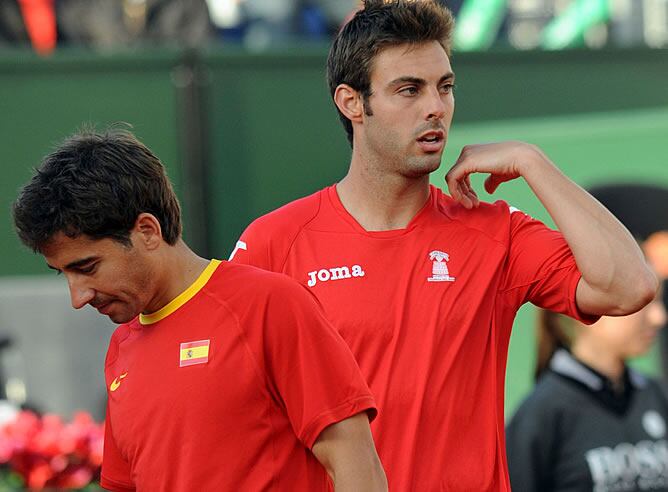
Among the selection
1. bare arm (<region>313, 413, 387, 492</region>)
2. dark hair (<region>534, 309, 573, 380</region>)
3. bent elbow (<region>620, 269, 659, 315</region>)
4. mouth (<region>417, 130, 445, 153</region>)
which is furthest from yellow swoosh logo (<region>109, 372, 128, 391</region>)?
dark hair (<region>534, 309, 573, 380</region>)

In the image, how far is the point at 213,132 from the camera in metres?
8.01

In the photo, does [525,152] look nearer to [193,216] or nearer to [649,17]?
[193,216]

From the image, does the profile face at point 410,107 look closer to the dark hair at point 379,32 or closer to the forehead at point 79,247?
the dark hair at point 379,32

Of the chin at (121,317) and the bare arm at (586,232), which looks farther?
the bare arm at (586,232)

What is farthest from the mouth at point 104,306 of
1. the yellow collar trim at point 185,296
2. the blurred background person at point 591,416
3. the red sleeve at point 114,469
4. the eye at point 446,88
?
the blurred background person at point 591,416

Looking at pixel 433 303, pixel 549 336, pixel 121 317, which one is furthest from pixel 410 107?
pixel 549 336

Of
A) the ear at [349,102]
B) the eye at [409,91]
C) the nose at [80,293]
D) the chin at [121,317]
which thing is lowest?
the chin at [121,317]

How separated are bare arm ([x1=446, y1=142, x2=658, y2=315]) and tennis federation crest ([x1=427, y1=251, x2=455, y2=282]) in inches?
6.7

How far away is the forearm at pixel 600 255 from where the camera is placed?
11.8 feet

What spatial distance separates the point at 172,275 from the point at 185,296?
0.18ft

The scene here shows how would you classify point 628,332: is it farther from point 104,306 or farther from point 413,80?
point 104,306

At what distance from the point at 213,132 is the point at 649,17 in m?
3.75

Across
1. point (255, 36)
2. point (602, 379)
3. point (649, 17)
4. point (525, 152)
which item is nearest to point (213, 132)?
point (255, 36)

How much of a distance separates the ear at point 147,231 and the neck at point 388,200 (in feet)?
3.40
